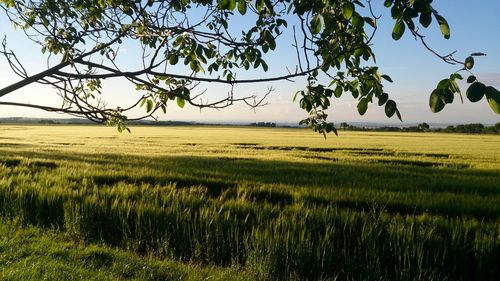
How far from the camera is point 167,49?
3418 mm

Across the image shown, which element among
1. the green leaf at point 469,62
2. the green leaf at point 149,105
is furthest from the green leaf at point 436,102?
the green leaf at point 149,105

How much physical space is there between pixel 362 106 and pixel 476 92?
81 cm

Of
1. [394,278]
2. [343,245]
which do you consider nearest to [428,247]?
[394,278]

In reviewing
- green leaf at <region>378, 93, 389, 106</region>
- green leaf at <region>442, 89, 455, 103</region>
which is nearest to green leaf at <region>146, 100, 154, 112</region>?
green leaf at <region>378, 93, 389, 106</region>

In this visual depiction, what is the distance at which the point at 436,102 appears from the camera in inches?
67.0

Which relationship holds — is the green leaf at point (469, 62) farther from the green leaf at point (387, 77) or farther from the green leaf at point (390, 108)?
the green leaf at point (387, 77)

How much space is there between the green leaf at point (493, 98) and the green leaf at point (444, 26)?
422 mm

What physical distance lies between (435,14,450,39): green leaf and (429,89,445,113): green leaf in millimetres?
288

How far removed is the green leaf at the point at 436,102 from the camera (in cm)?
170

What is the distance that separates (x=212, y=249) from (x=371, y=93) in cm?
340

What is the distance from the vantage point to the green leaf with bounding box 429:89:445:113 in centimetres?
170

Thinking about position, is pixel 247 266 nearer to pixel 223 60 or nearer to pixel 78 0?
pixel 223 60

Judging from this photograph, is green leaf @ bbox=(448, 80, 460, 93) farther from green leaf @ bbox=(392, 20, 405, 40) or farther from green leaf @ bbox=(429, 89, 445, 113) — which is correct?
green leaf @ bbox=(392, 20, 405, 40)

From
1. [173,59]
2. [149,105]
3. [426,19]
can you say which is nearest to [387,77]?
[426,19]
